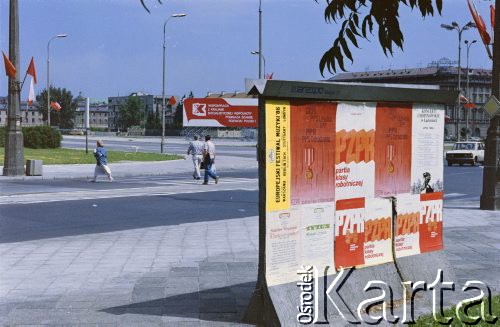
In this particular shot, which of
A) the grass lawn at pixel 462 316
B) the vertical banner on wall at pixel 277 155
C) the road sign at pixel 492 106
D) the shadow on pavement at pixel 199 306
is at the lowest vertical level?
the shadow on pavement at pixel 199 306

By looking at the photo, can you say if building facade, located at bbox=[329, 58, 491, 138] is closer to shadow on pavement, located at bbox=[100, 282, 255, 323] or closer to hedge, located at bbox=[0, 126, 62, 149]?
hedge, located at bbox=[0, 126, 62, 149]

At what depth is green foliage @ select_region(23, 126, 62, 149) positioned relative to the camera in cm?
4912

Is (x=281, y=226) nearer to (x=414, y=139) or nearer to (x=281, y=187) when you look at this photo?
(x=281, y=187)

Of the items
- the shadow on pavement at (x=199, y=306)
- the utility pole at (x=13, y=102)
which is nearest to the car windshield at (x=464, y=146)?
the utility pole at (x=13, y=102)

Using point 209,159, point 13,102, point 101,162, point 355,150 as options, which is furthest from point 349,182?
point 13,102

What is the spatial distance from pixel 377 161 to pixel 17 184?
19.1 m

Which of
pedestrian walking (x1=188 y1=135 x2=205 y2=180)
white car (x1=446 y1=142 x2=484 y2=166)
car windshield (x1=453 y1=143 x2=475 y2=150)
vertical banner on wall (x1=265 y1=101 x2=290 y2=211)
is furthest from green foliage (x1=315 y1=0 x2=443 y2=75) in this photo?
car windshield (x1=453 y1=143 x2=475 y2=150)

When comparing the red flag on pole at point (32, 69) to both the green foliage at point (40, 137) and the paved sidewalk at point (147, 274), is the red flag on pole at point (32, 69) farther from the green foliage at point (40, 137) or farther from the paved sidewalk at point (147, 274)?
the paved sidewalk at point (147, 274)

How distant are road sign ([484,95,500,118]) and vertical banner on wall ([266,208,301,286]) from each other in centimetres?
1181

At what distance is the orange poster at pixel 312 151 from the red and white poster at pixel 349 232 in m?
0.23

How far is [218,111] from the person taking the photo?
7150cm

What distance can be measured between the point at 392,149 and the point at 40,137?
45200 mm

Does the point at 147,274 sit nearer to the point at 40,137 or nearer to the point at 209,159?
the point at 209,159

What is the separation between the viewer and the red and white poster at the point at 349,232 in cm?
634
